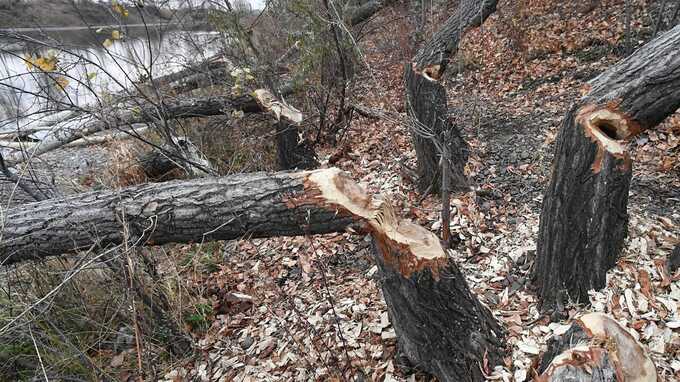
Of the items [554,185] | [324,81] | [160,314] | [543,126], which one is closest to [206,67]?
[324,81]

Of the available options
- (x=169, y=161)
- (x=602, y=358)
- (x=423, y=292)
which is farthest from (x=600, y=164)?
(x=169, y=161)

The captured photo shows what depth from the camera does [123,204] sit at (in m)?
1.83

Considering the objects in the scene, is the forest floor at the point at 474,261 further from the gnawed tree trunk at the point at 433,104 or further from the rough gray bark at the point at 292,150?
the rough gray bark at the point at 292,150

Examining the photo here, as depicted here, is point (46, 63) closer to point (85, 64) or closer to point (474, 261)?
point (85, 64)

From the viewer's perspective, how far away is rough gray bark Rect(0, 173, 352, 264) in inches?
68.4

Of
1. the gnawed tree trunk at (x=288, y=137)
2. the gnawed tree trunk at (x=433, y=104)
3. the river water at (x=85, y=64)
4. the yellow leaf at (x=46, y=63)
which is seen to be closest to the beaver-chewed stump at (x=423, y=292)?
the gnawed tree trunk at (x=433, y=104)

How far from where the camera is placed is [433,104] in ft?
10.7

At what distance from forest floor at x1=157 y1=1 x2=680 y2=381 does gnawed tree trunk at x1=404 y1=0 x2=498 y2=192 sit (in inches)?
8.0

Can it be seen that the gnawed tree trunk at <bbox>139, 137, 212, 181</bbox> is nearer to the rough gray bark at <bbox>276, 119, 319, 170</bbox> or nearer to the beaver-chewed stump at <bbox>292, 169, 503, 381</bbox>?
the rough gray bark at <bbox>276, 119, 319, 170</bbox>

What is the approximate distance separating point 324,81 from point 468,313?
380 cm

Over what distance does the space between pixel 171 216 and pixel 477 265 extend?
187 centimetres

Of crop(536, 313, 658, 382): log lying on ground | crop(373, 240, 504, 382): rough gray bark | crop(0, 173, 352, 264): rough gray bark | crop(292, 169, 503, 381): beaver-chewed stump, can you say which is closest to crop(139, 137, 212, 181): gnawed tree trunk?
crop(0, 173, 352, 264): rough gray bark

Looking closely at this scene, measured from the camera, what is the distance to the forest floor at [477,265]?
1.97m

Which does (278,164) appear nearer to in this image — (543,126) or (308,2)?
(308,2)
